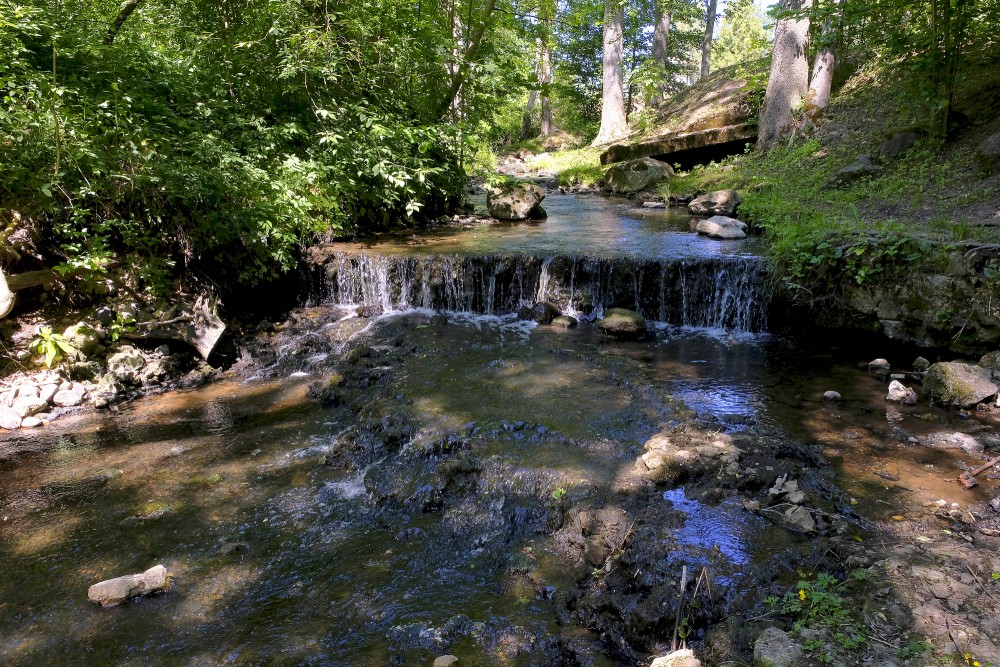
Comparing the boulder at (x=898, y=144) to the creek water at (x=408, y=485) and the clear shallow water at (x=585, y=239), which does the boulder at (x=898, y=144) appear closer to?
the clear shallow water at (x=585, y=239)

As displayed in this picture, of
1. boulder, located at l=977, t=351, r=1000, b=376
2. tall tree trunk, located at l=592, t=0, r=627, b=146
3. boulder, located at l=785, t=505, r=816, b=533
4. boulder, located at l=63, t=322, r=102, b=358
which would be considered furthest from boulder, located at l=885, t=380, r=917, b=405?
tall tree trunk, located at l=592, t=0, r=627, b=146

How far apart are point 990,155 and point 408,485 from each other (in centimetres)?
1010

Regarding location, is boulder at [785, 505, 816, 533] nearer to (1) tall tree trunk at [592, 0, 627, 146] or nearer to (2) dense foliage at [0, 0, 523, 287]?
(2) dense foliage at [0, 0, 523, 287]

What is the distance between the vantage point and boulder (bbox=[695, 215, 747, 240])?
34.8 ft

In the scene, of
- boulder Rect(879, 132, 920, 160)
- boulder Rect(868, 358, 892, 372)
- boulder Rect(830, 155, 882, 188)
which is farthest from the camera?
boulder Rect(830, 155, 882, 188)

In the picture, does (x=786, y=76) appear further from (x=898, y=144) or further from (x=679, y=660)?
(x=679, y=660)

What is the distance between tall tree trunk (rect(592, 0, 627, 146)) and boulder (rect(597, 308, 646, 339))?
53.2 ft

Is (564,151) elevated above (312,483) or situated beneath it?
elevated above

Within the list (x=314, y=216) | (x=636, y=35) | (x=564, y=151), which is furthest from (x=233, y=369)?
(x=636, y=35)

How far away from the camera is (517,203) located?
13.8m

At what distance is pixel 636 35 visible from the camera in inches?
1152

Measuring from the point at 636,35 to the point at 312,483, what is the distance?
30.7 meters

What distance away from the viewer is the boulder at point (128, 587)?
3557mm

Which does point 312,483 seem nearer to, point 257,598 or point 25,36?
point 257,598
